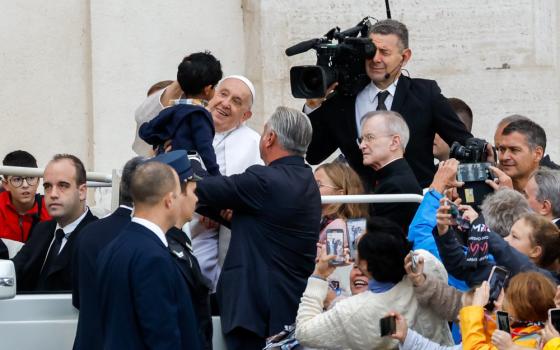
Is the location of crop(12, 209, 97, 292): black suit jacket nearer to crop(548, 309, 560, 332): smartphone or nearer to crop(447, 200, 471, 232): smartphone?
crop(447, 200, 471, 232): smartphone

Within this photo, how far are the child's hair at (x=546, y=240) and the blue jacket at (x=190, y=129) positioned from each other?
5.23 feet

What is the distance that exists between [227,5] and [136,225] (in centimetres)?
540

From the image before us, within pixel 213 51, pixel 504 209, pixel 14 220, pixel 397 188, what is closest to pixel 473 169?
pixel 504 209

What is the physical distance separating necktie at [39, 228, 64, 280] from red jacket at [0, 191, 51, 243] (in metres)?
1.45

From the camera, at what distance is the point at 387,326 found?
7.11 meters

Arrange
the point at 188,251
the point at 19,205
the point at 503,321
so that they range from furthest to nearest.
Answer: the point at 19,205, the point at 188,251, the point at 503,321

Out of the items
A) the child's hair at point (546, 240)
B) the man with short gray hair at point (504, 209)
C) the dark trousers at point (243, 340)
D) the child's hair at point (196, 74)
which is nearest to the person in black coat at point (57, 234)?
the child's hair at point (196, 74)

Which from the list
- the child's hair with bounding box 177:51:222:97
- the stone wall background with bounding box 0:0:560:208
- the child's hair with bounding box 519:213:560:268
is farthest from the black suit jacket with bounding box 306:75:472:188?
the stone wall background with bounding box 0:0:560:208

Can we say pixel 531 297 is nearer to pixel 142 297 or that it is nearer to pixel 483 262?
pixel 483 262

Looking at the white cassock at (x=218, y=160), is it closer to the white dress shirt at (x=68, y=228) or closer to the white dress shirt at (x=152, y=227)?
the white dress shirt at (x=68, y=228)

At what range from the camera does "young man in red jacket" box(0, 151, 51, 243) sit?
9.88 metres

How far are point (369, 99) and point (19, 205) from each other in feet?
8.29

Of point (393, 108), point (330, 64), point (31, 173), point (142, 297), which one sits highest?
point (330, 64)

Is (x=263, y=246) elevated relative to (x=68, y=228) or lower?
lower
